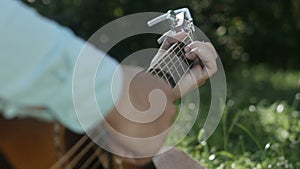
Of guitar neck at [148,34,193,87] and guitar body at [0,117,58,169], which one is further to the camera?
guitar neck at [148,34,193,87]

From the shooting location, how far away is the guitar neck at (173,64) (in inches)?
80.3

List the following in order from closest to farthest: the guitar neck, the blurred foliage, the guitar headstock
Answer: the guitar neck < the guitar headstock < the blurred foliage

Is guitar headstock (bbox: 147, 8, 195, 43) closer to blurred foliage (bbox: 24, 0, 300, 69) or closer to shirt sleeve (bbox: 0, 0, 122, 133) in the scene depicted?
shirt sleeve (bbox: 0, 0, 122, 133)

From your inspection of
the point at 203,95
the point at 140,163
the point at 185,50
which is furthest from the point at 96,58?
the point at 203,95

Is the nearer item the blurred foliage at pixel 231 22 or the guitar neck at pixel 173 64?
the guitar neck at pixel 173 64

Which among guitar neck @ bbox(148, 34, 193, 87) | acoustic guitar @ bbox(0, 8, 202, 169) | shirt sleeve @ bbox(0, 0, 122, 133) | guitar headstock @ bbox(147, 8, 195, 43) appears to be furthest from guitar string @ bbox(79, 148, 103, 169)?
guitar headstock @ bbox(147, 8, 195, 43)

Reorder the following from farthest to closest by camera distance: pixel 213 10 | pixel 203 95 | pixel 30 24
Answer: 1. pixel 213 10
2. pixel 203 95
3. pixel 30 24

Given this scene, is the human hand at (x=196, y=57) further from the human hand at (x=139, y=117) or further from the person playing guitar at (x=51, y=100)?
the human hand at (x=139, y=117)

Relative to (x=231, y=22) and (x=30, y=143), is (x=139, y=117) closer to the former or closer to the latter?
(x=30, y=143)

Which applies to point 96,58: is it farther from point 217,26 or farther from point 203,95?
point 217,26

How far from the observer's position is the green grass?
Answer: 3.39 meters

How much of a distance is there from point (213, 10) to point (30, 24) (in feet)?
19.7

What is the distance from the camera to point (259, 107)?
16.7 ft

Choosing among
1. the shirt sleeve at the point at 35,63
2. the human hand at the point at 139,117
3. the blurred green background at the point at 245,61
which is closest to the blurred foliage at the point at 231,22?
the blurred green background at the point at 245,61
